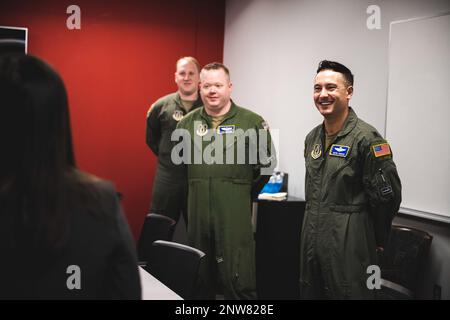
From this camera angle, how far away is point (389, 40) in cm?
349

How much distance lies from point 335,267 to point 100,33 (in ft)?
11.8

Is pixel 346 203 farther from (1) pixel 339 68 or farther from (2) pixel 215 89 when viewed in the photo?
(2) pixel 215 89

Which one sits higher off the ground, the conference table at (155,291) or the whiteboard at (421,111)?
the whiteboard at (421,111)

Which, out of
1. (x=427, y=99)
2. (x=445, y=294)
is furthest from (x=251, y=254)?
(x=427, y=99)

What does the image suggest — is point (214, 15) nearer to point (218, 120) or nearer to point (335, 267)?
point (218, 120)

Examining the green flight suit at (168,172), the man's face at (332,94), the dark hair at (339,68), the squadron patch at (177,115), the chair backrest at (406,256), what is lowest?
the chair backrest at (406,256)

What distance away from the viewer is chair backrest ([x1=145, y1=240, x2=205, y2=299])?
7.15ft

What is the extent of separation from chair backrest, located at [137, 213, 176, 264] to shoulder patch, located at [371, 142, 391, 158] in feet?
3.76

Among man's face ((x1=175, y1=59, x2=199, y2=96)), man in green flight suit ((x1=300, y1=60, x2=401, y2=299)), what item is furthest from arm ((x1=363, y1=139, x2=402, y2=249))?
man's face ((x1=175, y1=59, x2=199, y2=96))

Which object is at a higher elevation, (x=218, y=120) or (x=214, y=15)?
(x=214, y=15)

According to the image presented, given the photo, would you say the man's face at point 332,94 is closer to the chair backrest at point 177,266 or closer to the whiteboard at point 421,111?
the whiteboard at point 421,111

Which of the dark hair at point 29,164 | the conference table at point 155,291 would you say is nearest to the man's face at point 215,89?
the conference table at point 155,291

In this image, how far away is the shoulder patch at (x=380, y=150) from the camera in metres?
2.60

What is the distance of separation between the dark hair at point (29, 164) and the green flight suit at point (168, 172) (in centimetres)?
323
